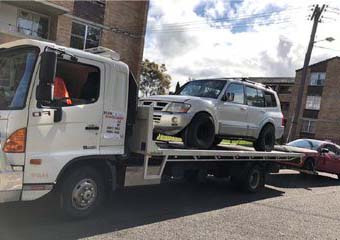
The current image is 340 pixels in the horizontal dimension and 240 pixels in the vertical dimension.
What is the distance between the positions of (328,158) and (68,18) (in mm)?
13444

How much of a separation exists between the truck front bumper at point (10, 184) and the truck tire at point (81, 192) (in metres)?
0.73

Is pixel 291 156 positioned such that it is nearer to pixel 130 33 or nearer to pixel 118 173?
pixel 118 173

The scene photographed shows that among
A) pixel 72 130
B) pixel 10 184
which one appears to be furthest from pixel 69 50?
pixel 10 184

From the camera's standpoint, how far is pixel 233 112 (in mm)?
9922

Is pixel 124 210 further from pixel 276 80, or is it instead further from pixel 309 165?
pixel 276 80

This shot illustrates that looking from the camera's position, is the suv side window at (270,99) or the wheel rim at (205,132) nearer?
the wheel rim at (205,132)

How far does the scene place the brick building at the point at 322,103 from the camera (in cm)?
5334

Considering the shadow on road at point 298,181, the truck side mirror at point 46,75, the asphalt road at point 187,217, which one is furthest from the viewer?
the shadow on road at point 298,181

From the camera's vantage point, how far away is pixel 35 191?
5.88m

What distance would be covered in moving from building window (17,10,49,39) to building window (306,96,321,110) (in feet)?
137

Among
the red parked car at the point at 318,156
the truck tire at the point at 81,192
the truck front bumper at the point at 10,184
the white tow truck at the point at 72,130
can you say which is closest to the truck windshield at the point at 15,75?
the white tow truck at the point at 72,130

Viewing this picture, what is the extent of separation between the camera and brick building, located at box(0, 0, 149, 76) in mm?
19328

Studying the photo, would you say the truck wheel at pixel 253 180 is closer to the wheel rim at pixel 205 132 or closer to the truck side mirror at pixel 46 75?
the wheel rim at pixel 205 132

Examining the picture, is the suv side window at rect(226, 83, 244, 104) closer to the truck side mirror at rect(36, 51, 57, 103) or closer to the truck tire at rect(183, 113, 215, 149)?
the truck tire at rect(183, 113, 215, 149)
